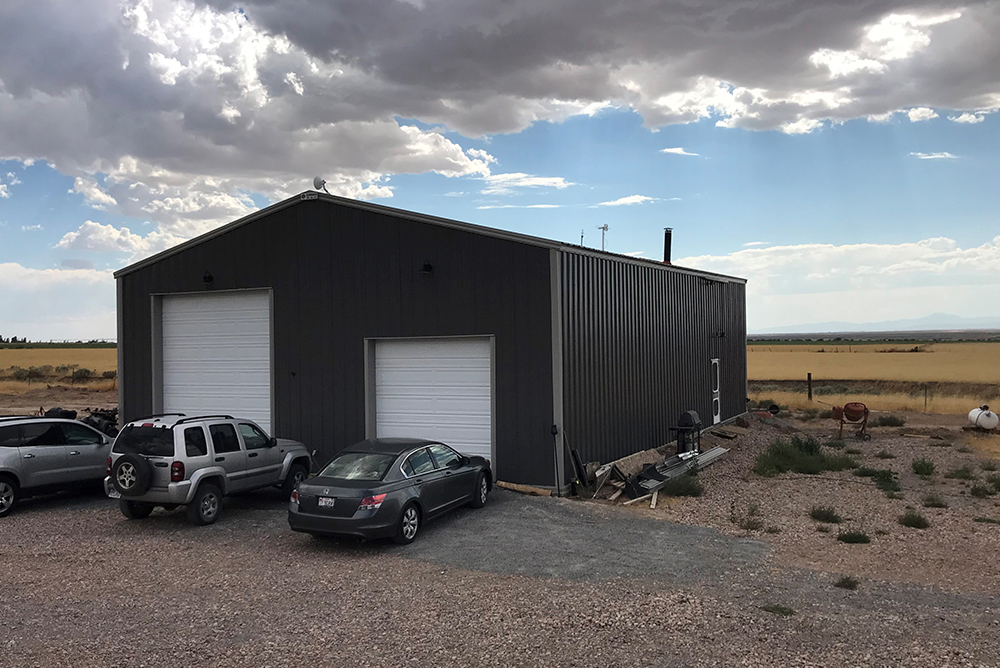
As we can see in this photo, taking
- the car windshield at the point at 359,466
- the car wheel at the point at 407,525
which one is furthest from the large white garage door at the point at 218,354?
the car wheel at the point at 407,525

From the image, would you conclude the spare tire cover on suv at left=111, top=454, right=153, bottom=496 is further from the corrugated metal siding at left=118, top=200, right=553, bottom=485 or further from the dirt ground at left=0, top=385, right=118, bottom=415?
the dirt ground at left=0, top=385, right=118, bottom=415

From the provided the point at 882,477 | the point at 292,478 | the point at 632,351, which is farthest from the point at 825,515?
the point at 292,478

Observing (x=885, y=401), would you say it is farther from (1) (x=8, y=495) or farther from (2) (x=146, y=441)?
(1) (x=8, y=495)

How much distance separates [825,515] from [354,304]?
10049 mm

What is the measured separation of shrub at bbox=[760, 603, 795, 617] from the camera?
7547 mm

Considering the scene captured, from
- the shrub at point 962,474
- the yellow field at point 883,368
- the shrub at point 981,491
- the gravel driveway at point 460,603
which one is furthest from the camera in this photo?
the yellow field at point 883,368

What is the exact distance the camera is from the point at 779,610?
Result: 7605 mm

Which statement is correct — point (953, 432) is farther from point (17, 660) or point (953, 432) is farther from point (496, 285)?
Result: point (17, 660)

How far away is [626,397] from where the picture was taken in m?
16.7

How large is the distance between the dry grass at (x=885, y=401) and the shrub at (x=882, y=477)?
579 inches

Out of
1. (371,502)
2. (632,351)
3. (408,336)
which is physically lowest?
(371,502)

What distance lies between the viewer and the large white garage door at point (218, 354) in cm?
1747

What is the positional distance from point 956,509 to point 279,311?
14.1 meters

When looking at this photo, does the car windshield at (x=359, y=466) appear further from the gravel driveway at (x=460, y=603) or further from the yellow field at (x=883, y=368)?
the yellow field at (x=883, y=368)
